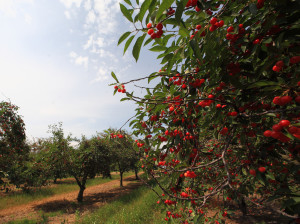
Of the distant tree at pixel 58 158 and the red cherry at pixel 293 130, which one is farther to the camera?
the distant tree at pixel 58 158

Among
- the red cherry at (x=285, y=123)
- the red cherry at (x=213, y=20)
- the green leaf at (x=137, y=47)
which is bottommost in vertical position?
the red cherry at (x=285, y=123)

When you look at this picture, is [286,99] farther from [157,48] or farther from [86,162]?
[86,162]

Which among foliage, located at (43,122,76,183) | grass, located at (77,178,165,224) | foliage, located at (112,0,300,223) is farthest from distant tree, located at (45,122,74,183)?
foliage, located at (112,0,300,223)

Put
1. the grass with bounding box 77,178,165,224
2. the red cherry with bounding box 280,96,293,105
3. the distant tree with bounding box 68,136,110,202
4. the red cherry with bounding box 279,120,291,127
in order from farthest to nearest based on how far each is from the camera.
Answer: the distant tree with bounding box 68,136,110,202, the grass with bounding box 77,178,165,224, the red cherry with bounding box 280,96,293,105, the red cherry with bounding box 279,120,291,127

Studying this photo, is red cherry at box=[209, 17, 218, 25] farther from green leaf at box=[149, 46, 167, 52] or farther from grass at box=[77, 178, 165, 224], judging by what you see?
grass at box=[77, 178, 165, 224]

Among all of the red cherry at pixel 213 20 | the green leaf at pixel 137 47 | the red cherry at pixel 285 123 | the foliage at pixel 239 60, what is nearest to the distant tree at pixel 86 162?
the foliage at pixel 239 60

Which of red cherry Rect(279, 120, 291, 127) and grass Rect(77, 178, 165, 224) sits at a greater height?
red cherry Rect(279, 120, 291, 127)

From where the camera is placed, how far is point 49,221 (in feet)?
22.1

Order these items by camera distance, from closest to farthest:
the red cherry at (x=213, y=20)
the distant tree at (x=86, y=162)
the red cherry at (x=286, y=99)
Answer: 1. the red cherry at (x=286, y=99)
2. the red cherry at (x=213, y=20)
3. the distant tree at (x=86, y=162)

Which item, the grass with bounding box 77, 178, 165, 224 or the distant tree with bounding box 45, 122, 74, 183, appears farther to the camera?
the distant tree with bounding box 45, 122, 74, 183

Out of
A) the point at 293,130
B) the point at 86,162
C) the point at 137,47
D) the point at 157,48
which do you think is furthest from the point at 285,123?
the point at 86,162

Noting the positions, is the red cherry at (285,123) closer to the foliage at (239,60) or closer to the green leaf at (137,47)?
the foliage at (239,60)

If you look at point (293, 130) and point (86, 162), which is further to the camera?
point (86, 162)

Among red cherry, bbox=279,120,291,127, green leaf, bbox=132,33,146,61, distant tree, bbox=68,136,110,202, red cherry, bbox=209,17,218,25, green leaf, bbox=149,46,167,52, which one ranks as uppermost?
green leaf, bbox=149,46,167,52
